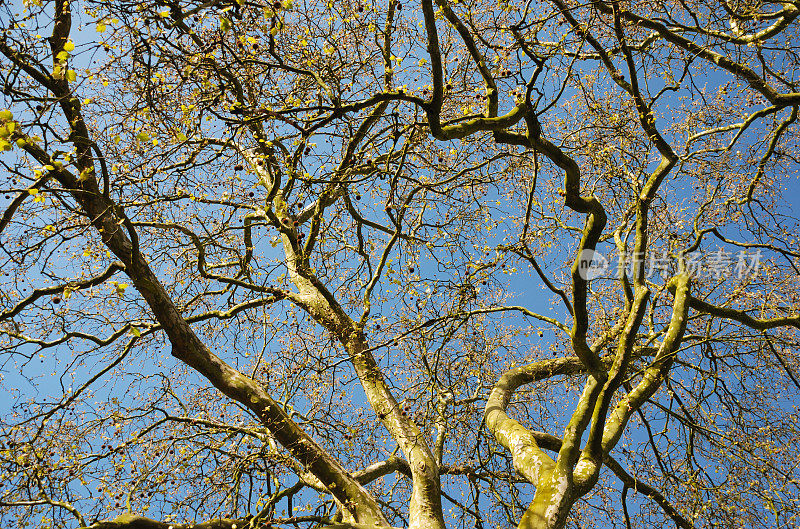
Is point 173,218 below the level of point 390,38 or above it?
below

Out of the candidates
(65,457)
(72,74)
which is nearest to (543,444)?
(65,457)

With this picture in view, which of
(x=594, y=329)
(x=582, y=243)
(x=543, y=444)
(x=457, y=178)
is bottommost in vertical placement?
(x=543, y=444)

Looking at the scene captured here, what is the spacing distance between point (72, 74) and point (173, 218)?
284cm

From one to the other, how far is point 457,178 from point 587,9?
7.42 ft

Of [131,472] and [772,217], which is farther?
[772,217]

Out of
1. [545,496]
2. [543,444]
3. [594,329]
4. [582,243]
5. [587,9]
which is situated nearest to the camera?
[545,496]

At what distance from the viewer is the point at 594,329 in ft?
25.8

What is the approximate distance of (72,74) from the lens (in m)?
2.79

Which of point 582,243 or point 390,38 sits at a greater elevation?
point 390,38

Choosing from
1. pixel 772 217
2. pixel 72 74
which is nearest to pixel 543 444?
pixel 772 217

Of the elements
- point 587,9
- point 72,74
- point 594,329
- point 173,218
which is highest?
point 587,9

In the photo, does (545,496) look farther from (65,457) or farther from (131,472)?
(65,457)

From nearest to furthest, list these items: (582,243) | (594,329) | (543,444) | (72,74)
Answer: (72,74), (582,243), (543,444), (594,329)

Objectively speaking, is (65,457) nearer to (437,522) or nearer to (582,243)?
(437,522)
